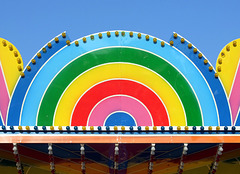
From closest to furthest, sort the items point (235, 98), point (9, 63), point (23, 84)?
point (235, 98)
point (23, 84)
point (9, 63)

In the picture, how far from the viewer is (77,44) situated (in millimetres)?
15953

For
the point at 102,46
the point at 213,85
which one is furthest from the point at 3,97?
the point at 213,85

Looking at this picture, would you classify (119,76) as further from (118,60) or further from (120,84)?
(118,60)

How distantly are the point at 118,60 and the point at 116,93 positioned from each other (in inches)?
47.0

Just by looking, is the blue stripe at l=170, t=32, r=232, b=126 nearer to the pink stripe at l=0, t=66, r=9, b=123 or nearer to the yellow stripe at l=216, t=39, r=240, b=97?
the yellow stripe at l=216, t=39, r=240, b=97

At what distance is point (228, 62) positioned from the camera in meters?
15.8

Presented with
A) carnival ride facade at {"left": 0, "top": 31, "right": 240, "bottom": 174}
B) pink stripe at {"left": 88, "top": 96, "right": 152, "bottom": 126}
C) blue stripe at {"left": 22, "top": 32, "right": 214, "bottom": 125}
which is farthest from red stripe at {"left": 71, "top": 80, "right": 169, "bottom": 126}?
blue stripe at {"left": 22, "top": 32, "right": 214, "bottom": 125}

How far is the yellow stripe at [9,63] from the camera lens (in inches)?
615

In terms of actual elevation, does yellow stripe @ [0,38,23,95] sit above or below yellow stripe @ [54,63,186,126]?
above

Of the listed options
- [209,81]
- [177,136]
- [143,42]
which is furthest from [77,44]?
[177,136]

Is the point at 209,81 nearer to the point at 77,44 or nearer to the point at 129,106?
the point at 129,106

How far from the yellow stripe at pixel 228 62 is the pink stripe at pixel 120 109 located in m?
2.95

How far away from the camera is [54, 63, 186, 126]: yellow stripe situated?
15.2m

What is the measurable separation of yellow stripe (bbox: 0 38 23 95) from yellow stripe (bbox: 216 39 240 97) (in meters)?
7.09
